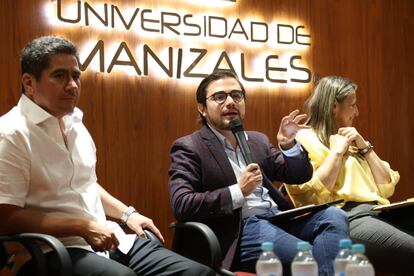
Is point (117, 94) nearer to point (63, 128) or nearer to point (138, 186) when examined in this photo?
point (138, 186)

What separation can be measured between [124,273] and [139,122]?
1.71 metres

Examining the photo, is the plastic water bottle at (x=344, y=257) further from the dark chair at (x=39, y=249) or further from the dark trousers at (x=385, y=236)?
the dark trousers at (x=385, y=236)

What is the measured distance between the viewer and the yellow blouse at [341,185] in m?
3.99

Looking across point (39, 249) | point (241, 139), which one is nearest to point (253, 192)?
point (241, 139)

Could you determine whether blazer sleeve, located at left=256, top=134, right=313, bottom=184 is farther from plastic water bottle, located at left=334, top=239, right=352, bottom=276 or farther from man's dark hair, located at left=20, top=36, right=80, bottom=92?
man's dark hair, located at left=20, top=36, right=80, bottom=92

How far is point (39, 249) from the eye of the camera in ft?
8.18

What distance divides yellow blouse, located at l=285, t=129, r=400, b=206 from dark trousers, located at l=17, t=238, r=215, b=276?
1270 mm

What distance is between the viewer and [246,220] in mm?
3496

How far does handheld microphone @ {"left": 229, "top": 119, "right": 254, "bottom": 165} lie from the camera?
10.7 feet

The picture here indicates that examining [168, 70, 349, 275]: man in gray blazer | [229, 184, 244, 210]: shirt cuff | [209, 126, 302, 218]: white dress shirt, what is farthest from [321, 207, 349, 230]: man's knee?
[229, 184, 244, 210]: shirt cuff

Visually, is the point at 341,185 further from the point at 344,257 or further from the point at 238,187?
the point at 344,257

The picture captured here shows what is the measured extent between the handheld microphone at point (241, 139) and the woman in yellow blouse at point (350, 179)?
2.62 feet

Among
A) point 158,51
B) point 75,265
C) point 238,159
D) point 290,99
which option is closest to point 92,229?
point 75,265

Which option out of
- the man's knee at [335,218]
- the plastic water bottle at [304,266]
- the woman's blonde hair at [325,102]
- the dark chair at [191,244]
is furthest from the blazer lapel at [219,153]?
the plastic water bottle at [304,266]
